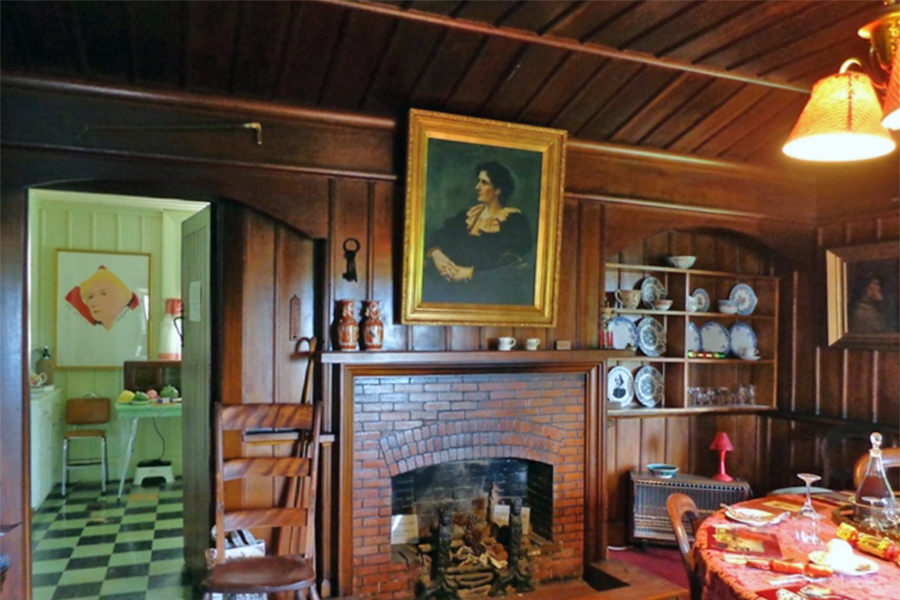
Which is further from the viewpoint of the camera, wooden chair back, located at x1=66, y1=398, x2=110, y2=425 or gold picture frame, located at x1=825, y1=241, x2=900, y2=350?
wooden chair back, located at x1=66, y1=398, x2=110, y2=425

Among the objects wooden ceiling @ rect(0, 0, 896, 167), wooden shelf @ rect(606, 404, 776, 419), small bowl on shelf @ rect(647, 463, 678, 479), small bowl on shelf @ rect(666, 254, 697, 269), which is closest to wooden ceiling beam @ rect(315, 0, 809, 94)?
wooden ceiling @ rect(0, 0, 896, 167)

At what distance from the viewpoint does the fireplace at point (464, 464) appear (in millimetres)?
3250

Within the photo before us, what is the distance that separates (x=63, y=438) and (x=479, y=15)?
17.5 ft

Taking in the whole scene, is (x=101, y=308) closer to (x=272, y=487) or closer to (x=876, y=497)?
(x=272, y=487)

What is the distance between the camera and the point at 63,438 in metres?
5.68

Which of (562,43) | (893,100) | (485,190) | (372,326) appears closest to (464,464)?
(372,326)

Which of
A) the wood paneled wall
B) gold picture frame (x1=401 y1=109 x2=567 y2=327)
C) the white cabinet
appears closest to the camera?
the wood paneled wall

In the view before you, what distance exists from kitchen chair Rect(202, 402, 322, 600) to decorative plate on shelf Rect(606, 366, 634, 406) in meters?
→ 2.19

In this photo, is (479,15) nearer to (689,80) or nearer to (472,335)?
(689,80)

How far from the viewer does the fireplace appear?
3250 millimetres

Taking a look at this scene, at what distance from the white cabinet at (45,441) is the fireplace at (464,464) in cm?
306

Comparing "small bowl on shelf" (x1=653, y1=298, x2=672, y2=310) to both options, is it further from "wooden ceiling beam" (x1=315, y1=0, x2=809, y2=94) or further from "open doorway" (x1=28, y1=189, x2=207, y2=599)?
"open doorway" (x1=28, y1=189, x2=207, y2=599)

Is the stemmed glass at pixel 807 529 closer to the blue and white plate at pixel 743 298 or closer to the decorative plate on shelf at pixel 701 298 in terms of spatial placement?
the decorative plate on shelf at pixel 701 298

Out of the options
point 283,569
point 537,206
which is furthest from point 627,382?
point 283,569
